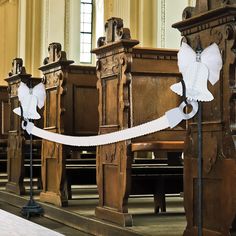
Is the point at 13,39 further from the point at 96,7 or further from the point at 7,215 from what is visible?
the point at 7,215

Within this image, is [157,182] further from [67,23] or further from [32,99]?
[67,23]

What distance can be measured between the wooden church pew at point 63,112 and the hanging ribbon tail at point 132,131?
0.21 meters

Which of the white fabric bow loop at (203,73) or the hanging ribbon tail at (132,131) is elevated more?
the white fabric bow loop at (203,73)

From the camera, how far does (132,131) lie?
529 cm

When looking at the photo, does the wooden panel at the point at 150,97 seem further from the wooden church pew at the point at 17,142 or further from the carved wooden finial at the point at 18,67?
the carved wooden finial at the point at 18,67

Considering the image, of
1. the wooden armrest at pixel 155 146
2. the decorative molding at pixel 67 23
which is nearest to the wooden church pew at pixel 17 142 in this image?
the wooden armrest at pixel 155 146

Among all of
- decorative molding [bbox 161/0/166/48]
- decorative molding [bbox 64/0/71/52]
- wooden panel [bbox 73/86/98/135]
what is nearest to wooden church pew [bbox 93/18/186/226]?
wooden panel [bbox 73/86/98/135]

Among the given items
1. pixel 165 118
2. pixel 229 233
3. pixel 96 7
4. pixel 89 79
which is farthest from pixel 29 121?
pixel 96 7

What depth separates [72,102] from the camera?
8102mm

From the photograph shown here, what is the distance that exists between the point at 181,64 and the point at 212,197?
3.27ft

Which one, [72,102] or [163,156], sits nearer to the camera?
[72,102]

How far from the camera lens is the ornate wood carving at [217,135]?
14.2 ft

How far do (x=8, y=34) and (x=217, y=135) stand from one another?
50.3ft

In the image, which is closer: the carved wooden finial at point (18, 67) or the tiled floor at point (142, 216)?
the tiled floor at point (142, 216)
